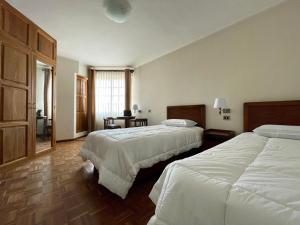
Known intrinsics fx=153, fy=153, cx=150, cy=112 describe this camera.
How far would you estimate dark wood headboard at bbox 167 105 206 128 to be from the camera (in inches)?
134

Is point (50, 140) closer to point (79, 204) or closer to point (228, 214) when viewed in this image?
point (79, 204)

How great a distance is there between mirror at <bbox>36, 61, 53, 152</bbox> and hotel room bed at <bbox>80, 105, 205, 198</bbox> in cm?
Result: 142

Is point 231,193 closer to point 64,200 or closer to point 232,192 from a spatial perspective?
point 232,192

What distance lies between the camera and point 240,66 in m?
2.85

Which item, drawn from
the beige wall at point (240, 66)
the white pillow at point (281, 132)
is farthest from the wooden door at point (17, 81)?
the white pillow at point (281, 132)

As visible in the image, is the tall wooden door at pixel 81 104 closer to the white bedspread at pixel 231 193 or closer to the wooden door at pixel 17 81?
the wooden door at pixel 17 81

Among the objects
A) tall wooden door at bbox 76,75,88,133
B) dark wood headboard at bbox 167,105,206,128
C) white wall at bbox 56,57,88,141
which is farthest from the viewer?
tall wooden door at bbox 76,75,88,133

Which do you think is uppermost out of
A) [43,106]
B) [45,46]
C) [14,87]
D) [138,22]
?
[138,22]

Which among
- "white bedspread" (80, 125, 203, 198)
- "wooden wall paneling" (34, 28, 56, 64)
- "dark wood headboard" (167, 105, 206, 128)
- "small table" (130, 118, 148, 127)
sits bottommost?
"white bedspread" (80, 125, 203, 198)

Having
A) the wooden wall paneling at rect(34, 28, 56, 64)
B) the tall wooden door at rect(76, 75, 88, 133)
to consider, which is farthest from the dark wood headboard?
the tall wooden door at rect(76, 75, 88, 133)

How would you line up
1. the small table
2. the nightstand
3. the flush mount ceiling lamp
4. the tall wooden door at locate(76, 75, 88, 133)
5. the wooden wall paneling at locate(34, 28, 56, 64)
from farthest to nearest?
the tall wooden door at locate(76, 75, 88, 133) → the small table → the wooden wall paneling at locate(34, 28, 56, 64) → the nightstand → the flush mount ceiling lamp

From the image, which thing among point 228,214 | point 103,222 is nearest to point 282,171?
point 228,214

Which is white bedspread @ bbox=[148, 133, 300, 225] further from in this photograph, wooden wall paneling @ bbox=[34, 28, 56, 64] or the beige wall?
wooden wall paneling @ bbox=[34, 28, 56, 64]

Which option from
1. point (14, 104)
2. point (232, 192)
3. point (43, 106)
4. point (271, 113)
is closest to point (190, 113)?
point (271, 113)
